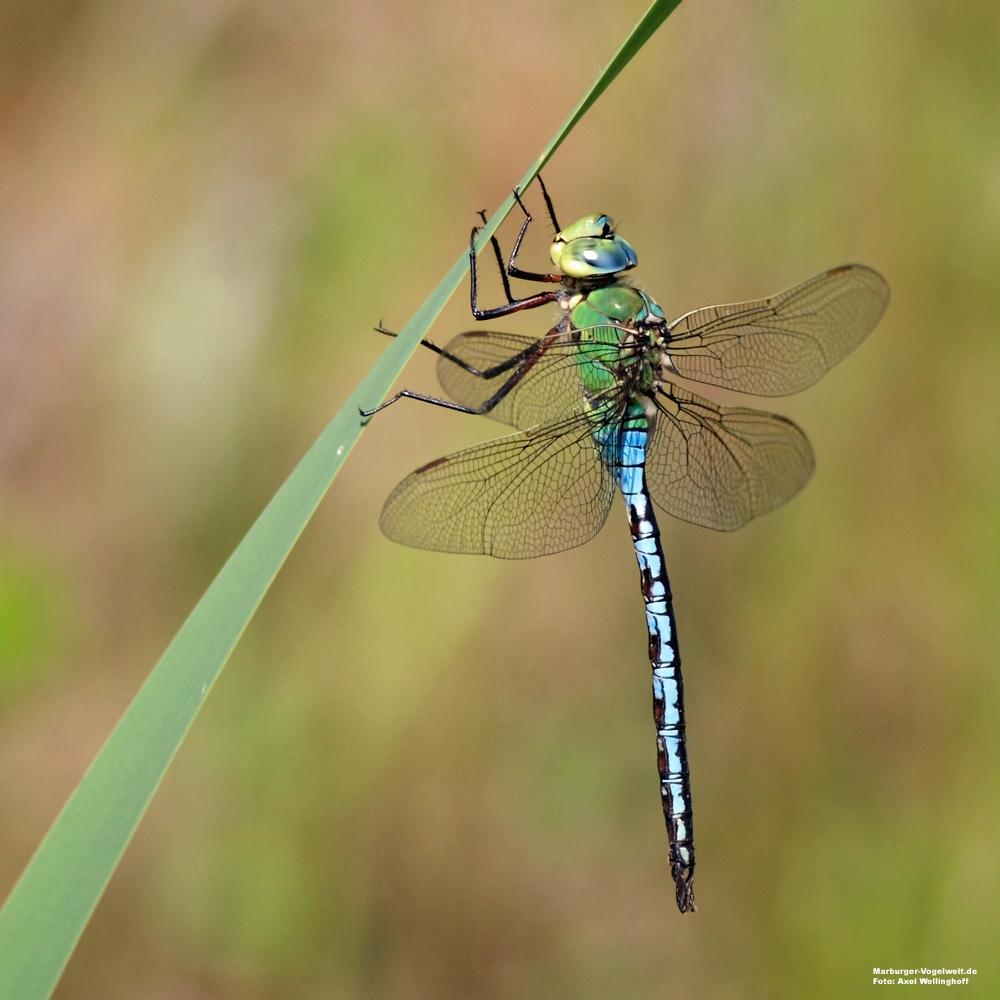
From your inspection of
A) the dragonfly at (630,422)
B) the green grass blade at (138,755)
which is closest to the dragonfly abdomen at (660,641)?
the dragonfly at (630,422)

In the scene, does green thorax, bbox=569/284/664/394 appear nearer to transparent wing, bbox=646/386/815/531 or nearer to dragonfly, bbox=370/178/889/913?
dragonfly, bbox=370/178/889/913

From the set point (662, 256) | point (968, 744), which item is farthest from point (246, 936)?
point (662, 256)

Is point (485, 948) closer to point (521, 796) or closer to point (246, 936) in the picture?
point (521, 796)

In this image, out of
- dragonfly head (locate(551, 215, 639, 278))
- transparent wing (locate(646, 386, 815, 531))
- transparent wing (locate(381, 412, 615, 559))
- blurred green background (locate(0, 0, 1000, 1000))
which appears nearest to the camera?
transparent wing (locate(381, 412, 615, 559))

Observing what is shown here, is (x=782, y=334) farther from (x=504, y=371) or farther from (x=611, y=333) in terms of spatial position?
(x=504, y=371)

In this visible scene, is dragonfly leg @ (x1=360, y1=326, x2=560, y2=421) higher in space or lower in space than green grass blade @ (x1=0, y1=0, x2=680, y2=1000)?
higher

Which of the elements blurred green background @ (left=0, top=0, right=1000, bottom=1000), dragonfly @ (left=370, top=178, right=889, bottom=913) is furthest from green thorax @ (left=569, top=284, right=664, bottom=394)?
blurred green background @ (left=0, top=0, right=1000, bottom=1000)
